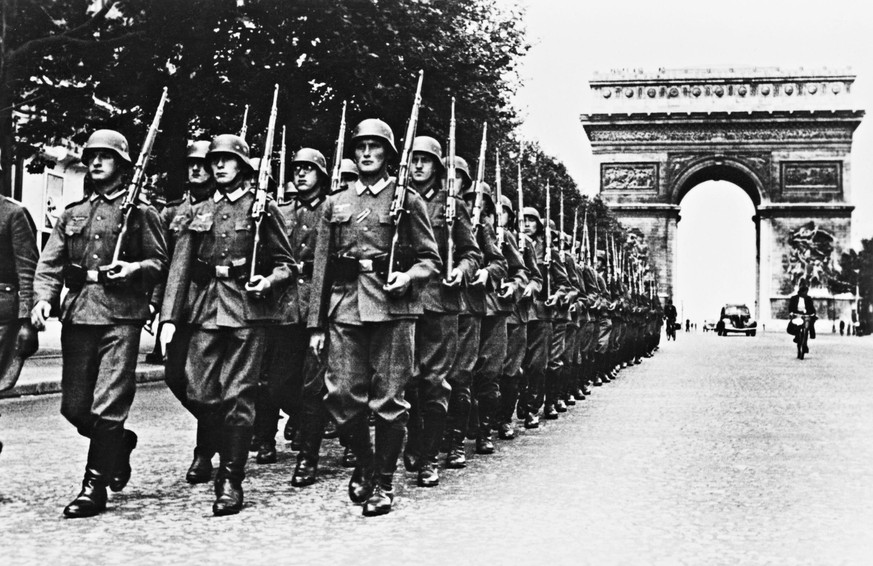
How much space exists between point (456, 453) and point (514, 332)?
2.52 m

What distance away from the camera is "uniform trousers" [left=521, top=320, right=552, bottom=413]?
13.1m

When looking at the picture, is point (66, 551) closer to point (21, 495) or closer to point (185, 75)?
point (21, 495)

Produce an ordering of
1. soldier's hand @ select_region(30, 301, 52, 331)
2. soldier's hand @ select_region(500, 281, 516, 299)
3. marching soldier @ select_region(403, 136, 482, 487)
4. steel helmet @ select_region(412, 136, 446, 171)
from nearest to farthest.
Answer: soldier's hand @ select_region(30, 301, 52, 331)
marching soldier @ select_region(403, 136, 482, 487)
steel helmet @ select_region(412, 136, 446, 171)
soldier's hand @ select_region(500, 281, 516, 299)

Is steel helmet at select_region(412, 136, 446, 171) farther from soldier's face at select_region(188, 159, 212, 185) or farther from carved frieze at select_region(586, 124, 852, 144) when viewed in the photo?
carved frieze at select_region(586, 124, 852, 144)

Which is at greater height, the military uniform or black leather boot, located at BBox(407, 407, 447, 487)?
the military uniform

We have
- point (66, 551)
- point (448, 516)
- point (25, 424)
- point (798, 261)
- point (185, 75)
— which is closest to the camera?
point (66, 551)

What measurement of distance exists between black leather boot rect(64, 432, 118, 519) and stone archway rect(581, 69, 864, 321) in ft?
215

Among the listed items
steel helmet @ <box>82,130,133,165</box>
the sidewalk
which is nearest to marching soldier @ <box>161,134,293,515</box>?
steel helmet @ <box>82,130,133,165</box>

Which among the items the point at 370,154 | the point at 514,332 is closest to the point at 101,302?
the point at 370,154

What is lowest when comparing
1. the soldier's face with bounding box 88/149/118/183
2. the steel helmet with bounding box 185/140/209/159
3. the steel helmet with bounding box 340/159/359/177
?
the soldier's face with bounding box 88/149/118/183

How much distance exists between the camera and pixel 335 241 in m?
8.12

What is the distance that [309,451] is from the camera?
8898 mm

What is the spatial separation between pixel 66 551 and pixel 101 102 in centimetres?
1796

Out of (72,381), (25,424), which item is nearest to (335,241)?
(72,381)
